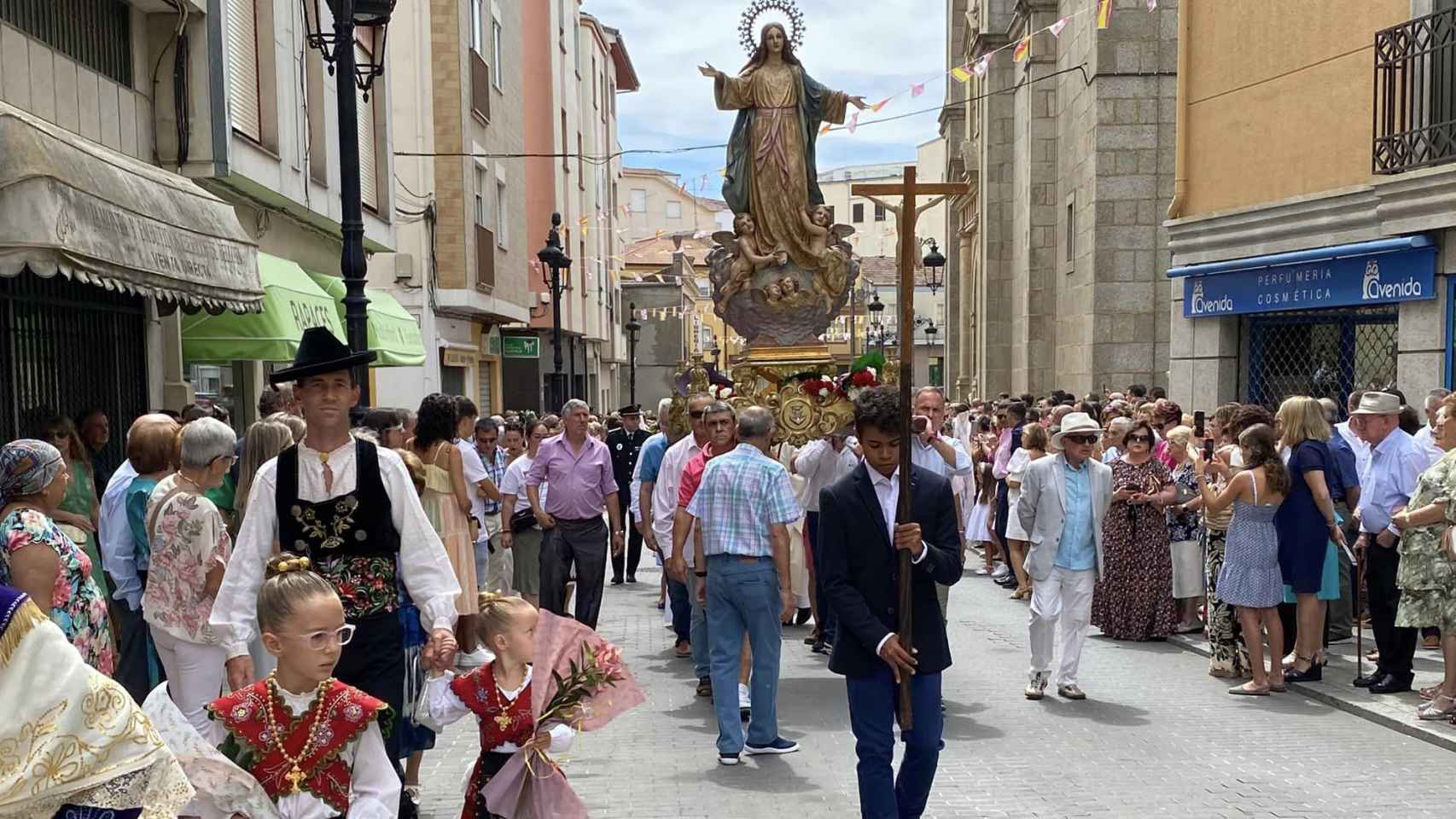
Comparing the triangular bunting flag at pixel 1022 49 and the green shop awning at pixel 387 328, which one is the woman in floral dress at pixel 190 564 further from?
the triangular bunting flag at pixel 1022 49

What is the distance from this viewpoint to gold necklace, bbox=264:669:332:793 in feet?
11.9

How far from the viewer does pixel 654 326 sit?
65.3m

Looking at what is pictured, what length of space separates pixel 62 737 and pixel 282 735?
3.99ft

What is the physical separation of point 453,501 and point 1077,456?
4177 mm

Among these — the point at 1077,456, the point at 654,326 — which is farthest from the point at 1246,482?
the point at 654,326

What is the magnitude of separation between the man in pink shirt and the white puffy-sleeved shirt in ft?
17.0

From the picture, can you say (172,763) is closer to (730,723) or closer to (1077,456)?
(730,723)

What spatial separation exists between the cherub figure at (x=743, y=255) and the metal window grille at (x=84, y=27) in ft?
18.2

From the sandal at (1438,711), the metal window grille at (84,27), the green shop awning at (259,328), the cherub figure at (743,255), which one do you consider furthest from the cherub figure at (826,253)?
the metal window grille at (84,27)

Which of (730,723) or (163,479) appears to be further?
(730,723)

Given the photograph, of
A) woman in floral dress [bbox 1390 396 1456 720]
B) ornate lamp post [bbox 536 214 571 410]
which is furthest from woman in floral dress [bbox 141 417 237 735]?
ornate lamp post [bbox 536 214 571 410]

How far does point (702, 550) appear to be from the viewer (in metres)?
8.01

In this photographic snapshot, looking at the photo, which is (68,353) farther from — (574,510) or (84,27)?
(574,510)

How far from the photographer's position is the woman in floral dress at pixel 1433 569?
7.57 meters
